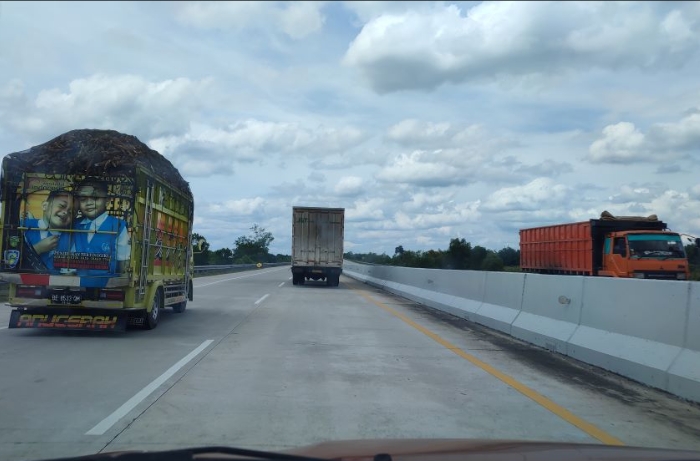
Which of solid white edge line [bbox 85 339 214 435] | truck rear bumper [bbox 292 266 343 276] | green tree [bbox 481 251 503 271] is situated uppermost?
green tree [bbox 481 251 503 271]

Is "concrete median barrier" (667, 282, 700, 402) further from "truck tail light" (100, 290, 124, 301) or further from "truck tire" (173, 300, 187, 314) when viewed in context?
"truck tire" (173, 300, 187, 314)

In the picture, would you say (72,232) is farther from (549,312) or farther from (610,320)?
(610,320)

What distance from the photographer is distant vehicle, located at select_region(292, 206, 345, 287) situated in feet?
115

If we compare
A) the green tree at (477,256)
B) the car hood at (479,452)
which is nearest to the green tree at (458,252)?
the green tree at (477,256)

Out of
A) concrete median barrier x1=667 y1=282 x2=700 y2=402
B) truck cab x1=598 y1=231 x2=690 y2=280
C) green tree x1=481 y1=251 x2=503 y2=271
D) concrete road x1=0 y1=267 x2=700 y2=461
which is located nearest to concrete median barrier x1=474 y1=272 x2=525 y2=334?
concrete road x1=0 y1=267 x2=700 y2=461

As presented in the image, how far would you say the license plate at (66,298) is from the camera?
1242cm

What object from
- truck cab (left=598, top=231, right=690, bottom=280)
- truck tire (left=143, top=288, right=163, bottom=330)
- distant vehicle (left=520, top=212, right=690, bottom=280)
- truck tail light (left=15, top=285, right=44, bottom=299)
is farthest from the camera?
distant vehicle (left=520, top=212, right=690, bottom=280)

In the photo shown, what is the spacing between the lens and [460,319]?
59.9ft

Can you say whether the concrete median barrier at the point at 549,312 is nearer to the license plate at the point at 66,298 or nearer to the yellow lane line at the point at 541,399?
the yellow lane line at the point at 541,399

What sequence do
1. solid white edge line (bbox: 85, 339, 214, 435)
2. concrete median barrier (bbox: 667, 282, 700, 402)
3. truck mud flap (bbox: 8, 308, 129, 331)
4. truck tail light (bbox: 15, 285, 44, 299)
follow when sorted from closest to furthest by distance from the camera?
solid white edge line (bbox: 85, 339, 214, 435)
concrete median barrier (bbox: 667, 282, 700, 402)
truck tail light (bbox: 15, 285, 44, 299)
truck mud flap (bbox: 8, 308, 129, 331)

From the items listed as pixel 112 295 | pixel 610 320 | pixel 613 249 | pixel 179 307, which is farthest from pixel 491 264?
pixel 610 320

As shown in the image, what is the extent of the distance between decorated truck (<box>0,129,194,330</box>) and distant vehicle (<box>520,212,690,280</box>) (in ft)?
54.7

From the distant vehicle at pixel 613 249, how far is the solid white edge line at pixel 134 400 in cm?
1700

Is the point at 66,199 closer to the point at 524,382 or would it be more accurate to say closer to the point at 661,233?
the point at 524,382
